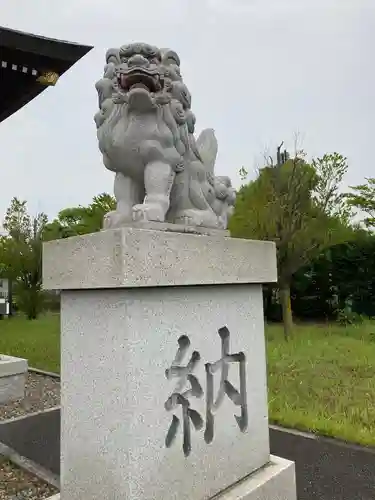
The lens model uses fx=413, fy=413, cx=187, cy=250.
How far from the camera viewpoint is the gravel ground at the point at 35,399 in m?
4.51

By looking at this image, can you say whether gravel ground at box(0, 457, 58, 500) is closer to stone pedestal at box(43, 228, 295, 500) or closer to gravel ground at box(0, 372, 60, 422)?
stone pedestal at box(43, 228, 295, 500)

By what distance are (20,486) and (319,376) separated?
13.3ft

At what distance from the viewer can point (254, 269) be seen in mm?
2223

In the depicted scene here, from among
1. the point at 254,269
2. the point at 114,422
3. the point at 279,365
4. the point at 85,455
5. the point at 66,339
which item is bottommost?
the point at 279,365

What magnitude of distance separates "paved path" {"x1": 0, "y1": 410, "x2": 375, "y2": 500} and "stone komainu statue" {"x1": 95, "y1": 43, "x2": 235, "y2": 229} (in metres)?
1.95

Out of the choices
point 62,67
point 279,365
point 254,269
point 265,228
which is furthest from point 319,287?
point 254,269

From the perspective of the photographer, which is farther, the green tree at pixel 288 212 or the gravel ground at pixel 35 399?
the green tree at pixel 288 212

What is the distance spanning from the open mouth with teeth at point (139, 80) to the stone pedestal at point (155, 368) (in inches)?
29.3

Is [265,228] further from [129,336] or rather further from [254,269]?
[129,336]

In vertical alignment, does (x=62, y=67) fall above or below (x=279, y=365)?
above

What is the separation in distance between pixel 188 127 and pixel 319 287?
13.4m

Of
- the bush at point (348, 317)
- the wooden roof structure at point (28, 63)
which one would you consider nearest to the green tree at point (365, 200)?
the bush at point (348, 317)

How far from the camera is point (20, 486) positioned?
9.13 ft

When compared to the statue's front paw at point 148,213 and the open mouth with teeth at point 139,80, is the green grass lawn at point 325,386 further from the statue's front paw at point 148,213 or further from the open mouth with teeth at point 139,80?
the open mouth with teeth at point 139,80
